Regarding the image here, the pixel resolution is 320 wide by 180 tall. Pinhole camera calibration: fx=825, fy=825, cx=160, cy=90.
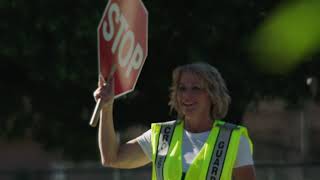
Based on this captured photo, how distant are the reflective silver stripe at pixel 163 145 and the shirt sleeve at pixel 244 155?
1.10 ft

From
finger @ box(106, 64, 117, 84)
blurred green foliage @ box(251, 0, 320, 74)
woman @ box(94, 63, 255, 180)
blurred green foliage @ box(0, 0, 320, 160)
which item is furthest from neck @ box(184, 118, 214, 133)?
blurred green foliage @ box(251, 0, 320, 74)

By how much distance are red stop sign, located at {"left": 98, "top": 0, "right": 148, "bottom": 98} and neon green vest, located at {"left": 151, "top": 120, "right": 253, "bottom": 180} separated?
300 millimetres

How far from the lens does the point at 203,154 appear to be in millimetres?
3672

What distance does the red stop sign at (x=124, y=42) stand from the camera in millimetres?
3770

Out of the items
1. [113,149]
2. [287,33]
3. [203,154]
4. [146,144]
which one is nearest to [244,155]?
[203,154]

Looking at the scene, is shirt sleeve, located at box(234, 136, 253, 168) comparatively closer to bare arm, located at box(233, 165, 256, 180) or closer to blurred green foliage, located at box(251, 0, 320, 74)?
bare arm, located at box(233, 165, 256, 180)

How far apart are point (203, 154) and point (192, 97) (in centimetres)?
26

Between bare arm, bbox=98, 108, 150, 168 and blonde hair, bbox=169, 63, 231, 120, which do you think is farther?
bare arm, bbox=98, 108, 150, 168

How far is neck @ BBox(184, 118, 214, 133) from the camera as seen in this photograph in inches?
148

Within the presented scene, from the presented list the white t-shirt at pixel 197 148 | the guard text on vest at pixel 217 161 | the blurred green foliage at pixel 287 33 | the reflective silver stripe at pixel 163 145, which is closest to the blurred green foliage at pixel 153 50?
the blurred green foliage at pixel 287 33

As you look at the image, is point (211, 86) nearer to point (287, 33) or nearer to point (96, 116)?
point (96, 116)

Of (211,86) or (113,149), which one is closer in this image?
(211,86)

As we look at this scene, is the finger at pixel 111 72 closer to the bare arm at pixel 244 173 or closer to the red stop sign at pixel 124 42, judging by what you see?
the red stop sign at pixel 124 42

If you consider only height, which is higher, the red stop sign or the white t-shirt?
the red stop sign
